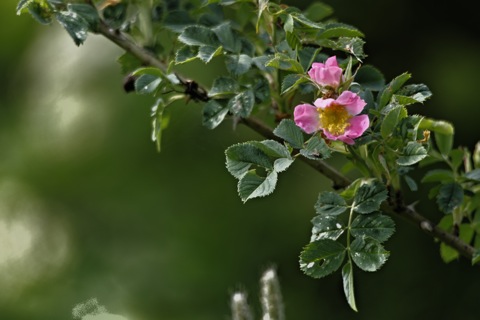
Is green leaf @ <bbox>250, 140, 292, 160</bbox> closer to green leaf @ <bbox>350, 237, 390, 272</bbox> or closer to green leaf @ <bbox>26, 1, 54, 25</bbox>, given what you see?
green leaf @ <bbox>350, 237, 390, 272</bbox>

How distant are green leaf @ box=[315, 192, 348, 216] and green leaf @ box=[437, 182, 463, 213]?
137 mm

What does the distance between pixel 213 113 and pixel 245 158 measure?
0.33 feet

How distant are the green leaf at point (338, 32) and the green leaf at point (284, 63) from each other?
0.05 m

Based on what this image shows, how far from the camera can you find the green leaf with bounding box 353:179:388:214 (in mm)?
695

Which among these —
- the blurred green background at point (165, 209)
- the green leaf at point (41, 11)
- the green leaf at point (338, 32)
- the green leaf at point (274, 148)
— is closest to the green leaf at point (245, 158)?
the green leaf at point (274, 148)

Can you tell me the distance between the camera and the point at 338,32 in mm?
739

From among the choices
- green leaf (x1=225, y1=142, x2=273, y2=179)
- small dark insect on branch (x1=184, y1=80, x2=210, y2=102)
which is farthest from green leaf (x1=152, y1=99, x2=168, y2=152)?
green leaf (x1=225, y1=142, x2=273, y2=179)

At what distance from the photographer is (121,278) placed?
1.44 meters

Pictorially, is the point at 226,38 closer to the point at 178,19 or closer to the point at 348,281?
the point at 178,19

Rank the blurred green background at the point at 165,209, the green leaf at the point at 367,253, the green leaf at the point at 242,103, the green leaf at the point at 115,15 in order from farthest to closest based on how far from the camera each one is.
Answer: the blurred green background at the point at 165,209, the green leaf at the point at 115,15, the green leaf at the point at 242,103, the green leaf at the point at 367,253

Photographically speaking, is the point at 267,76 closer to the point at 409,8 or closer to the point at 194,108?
the point at 194,108

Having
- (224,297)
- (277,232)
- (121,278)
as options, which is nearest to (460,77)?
(277,232)

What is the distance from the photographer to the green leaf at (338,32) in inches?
28.7

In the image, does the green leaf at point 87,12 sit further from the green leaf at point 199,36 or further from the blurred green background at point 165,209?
the blurred green background at point 165,209
